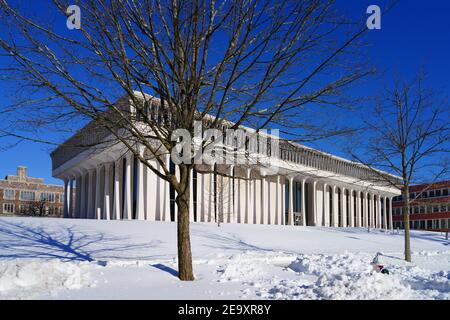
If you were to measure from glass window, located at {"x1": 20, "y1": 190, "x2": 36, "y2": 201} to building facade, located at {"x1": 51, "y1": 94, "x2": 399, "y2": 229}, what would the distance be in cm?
2886

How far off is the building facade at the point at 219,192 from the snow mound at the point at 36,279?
1738 centimetres

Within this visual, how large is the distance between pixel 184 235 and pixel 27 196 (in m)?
87.4

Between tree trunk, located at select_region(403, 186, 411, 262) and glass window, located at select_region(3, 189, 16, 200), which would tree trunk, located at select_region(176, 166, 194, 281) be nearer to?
tree trunk, located at select_region(403, 186, 411, 262)

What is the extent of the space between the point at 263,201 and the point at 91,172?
2057 cm

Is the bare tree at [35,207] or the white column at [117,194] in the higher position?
the white column at [117,194]

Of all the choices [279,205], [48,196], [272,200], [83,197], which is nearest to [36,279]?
[272,200]

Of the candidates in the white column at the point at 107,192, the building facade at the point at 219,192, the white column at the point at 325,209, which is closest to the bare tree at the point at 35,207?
the building facade at the point at 219,192

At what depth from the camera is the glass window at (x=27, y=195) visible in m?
85.9

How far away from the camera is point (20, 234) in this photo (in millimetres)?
17781

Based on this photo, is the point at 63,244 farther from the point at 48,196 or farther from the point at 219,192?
the point at 48,196

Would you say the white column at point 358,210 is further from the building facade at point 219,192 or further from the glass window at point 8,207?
the glass window at point 8,207

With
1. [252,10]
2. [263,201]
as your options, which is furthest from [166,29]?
[263,201]

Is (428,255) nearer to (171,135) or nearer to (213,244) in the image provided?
(213,244)

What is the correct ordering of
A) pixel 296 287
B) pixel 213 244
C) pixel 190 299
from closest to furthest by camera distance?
pixel 190 299, pixel 296 287, pixel 213 244
